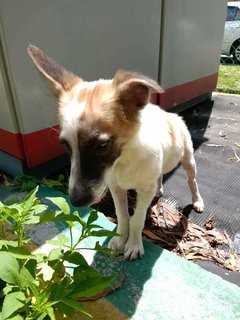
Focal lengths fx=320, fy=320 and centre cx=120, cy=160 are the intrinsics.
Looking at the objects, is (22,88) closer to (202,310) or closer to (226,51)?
(202,310)

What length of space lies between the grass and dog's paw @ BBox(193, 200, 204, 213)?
17.6ft

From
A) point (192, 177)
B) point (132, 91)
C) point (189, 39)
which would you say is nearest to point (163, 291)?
point (132, 91)

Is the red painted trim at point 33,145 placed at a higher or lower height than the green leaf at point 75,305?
lower

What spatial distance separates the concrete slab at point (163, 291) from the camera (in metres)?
2.05

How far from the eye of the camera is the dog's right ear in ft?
7.35

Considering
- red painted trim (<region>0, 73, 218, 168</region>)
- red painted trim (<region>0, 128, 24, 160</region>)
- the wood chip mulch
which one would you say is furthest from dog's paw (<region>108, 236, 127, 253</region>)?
red painted trim (<region>0, 128, 24, 160</region>)

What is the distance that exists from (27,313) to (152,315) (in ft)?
2.90

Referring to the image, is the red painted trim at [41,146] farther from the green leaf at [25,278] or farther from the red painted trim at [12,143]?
the green leaf at [25,278]

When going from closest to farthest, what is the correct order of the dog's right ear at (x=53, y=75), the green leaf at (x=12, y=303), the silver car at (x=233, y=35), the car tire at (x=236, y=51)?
the green leaf at (x=12, y=303) < the dog's right ear at (x=53, y=75) < the car tire at (x=236, y=51) < the silver car at (x=233, y=35)

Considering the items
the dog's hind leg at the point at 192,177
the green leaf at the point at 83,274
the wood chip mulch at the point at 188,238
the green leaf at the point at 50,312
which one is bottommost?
the wood chip mulch at the point at 188,238

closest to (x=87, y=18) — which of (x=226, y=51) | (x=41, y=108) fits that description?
(x=41, y=108)

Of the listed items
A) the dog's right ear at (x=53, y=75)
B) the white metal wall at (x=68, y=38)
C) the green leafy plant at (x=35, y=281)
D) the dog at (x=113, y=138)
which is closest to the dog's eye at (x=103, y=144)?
the dog at (x=113, y=138)

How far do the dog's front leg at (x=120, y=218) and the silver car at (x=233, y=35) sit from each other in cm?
1351

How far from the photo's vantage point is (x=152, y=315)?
205 cm
